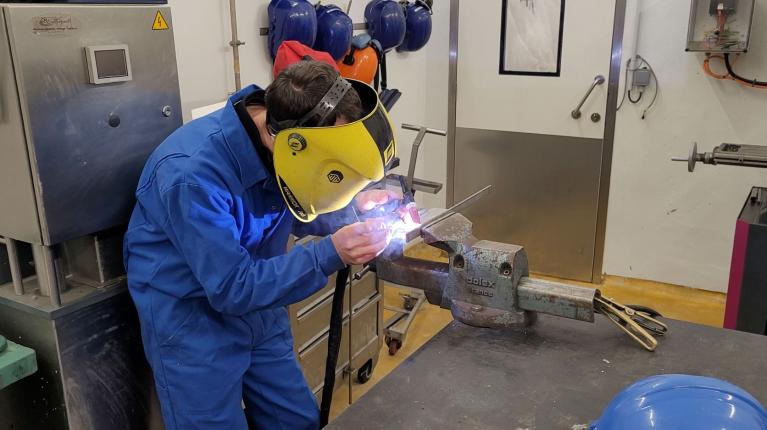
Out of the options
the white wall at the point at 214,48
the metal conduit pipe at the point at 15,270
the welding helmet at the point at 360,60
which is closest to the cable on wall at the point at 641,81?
the white wall at the point at 214,48

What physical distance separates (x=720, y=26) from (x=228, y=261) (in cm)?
271

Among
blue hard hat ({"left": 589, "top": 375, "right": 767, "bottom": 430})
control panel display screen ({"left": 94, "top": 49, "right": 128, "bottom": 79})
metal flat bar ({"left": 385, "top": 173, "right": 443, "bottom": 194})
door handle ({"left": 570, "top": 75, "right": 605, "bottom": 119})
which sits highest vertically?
control panel display screen ({"left": 94, "top": 49, "right": 128, "bottom": 79})

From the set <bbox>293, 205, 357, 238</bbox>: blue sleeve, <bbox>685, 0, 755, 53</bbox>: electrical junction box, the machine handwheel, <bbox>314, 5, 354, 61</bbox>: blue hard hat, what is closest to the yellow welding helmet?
<bbox>293, 205, 357, 238</bbox>: blue sleeve

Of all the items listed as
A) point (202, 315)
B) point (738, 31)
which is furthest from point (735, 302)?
point (202, 315)

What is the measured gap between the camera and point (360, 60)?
2740 mm

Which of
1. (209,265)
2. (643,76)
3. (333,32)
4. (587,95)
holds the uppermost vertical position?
(333,32)

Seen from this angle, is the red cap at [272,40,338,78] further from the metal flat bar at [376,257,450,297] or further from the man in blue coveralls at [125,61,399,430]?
the metal flat bar at [376,257,450,297]

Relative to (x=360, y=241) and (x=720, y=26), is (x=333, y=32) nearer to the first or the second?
(x=360, y=241)

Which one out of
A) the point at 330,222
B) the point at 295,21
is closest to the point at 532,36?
the point at 295,21

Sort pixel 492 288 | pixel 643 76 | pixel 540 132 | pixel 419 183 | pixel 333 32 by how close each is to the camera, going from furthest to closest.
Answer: pixel 540 132, pixel 643 76, pixel 333 32, pixel 419 183, pixel 492 288

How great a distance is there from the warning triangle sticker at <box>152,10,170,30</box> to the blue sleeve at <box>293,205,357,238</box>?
0.62m

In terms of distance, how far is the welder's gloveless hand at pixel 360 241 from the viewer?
1464mm

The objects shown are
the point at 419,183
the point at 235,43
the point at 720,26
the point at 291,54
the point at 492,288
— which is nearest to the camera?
the point at 492,288

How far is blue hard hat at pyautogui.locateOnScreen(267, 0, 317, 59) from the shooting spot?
2.43 m
